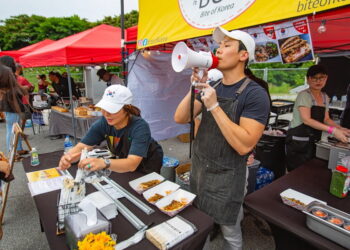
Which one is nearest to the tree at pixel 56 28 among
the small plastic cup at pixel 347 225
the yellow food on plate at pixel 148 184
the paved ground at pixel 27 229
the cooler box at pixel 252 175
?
the paved ground at pixel 27 229

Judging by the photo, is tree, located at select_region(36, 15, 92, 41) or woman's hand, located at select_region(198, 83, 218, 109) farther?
tree, located at select_region(36, 15, 92, 41)

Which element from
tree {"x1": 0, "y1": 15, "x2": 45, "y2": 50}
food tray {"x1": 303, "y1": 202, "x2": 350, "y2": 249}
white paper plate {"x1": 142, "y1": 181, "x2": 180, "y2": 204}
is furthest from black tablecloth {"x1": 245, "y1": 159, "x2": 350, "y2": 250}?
A: tree {"x1": 0, "y1": 15, "x2": 45, "y2": 50}

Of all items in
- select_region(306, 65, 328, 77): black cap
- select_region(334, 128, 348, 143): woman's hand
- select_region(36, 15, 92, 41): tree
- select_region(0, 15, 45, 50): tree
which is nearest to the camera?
select_region(334, 128, 348, 143): woman's hand

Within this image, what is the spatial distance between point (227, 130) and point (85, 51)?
147 inches

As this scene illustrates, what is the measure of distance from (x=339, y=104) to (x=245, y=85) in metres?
4.84

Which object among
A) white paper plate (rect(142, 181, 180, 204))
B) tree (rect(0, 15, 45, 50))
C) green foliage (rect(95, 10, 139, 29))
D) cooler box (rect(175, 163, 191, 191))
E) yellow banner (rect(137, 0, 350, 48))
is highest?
green foliage (rect(95, 10, 139, 29))

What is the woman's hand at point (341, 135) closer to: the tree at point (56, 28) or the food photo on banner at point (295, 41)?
the food photo on banner at point (295, 41)

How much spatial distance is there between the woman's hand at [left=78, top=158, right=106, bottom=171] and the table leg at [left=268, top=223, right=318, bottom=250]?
47.2 inches

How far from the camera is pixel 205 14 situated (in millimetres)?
2072

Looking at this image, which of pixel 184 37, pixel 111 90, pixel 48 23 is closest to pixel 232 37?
pixel 111 90

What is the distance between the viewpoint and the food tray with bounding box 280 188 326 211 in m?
1.31

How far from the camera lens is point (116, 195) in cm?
138

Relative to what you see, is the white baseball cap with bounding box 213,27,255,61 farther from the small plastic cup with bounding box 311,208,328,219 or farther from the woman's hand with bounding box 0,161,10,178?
the woman's hand with bounding box 0,161,10,178

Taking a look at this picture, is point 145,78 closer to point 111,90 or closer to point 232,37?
point 111,90
